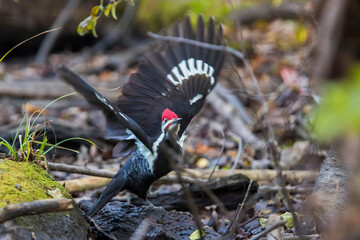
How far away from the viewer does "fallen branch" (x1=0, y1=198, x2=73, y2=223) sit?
224 centimetres

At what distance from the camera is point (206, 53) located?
454 centimetres

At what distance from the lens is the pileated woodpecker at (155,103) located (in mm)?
3381

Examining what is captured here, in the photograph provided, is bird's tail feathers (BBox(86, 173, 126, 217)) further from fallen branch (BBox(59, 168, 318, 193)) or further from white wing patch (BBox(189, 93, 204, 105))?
white wing patch (BBox(189, 93, 204, 105))

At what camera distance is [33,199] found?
→ 2631 mm

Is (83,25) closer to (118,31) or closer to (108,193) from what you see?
(108,193)

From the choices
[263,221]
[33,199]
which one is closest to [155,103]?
[263,221]

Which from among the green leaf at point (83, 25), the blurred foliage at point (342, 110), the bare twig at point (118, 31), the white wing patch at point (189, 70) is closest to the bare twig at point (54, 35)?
the bare twig at point (118, 31)

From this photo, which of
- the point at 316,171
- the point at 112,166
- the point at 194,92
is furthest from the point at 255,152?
the point at 316,171

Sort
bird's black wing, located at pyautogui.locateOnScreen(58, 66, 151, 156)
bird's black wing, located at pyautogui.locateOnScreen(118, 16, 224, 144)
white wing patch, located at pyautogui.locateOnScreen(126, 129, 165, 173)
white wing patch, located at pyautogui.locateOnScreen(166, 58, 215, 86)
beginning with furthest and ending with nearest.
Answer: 1. white wing patch, located at pyautogui.locateOnScreen(166, 58, 215, 86)
2. bird's black wing, located at pyautogui.locateOnScreen(118, 16, 224, 144)
3. white wing patch, located at pyautogui.locateOnScreen(126, 129, 165, 173)
4. bird's black wing, located at pyautogui.locateOnScreen(58, 66, 151, 156)

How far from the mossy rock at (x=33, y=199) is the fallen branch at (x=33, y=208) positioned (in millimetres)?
52

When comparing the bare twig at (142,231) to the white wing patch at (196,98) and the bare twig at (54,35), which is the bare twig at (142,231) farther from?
the bare twig at (54,35)

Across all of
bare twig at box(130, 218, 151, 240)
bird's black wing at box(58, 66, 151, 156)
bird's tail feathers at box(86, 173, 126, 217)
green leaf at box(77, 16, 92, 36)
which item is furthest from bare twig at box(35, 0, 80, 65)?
bare twig at box(130, 218, 151, 240)

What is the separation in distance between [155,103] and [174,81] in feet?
1.21

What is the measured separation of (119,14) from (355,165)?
9.35 meters
